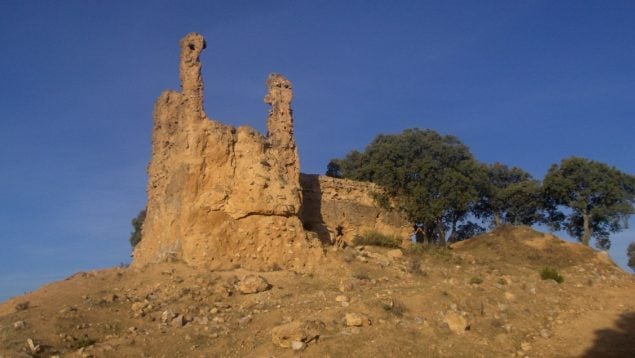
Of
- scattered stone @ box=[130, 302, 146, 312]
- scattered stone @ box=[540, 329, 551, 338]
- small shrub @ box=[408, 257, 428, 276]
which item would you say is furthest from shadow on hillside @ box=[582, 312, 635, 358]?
scattered stone @ box=[130, 302, 146, 312]

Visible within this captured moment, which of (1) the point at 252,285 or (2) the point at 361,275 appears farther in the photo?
(2) the point at 361,275

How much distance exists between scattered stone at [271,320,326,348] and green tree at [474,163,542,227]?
61.3 feet

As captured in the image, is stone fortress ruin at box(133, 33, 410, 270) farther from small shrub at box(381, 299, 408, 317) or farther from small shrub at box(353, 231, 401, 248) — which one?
small shrub at box(353, 231, 401, 248)

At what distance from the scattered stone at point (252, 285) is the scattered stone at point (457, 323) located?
4.62m

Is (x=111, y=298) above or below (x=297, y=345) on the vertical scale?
A: above

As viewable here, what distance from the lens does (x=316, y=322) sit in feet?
39.0

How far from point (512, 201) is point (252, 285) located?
19.6 metres

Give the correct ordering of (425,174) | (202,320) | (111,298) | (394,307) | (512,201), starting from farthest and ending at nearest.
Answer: (512,201), (425,174), (111,298), (394,307), (202,320)

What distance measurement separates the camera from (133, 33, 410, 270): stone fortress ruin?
53.6 ft

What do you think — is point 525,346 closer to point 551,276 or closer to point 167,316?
point 551,276

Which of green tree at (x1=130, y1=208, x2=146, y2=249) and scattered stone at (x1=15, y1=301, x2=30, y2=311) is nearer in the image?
scattered stone at (x1=15, y1=301, x2=30, y2=311)

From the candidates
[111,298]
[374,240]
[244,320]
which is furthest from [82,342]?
[374,240]

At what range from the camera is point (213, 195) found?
1664 cm

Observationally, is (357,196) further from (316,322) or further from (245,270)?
(316,322)
